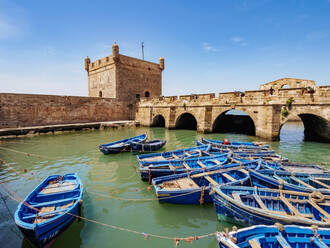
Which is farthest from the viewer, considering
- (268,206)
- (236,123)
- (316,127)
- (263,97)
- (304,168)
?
(236,123)

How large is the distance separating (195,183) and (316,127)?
16.7 metres

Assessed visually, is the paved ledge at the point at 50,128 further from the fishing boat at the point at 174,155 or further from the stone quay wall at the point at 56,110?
the fishing boat at the point at 174,155

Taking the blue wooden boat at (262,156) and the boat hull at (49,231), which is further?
the blue wooden boat at (262,156)

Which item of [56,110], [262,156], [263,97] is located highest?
[263,97]

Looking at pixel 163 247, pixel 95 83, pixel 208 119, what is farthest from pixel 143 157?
pixel 95 83

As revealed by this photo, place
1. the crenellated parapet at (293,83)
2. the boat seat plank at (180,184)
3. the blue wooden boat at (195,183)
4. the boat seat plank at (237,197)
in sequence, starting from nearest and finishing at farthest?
1. the boat seat plank at (237,197)
2. the blue wooden boat at (195,183)
3. the boat seat plank at (180,184)
4. the crenellated parapet at (293,83)

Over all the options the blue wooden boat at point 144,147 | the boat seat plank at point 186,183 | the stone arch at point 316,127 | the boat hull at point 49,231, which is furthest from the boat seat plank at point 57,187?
the stone arch at point 316,127

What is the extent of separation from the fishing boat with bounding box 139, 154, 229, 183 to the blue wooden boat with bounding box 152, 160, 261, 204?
0.58 m

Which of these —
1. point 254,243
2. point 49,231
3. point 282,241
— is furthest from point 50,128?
point 282,241

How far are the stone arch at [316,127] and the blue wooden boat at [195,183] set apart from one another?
1081cm

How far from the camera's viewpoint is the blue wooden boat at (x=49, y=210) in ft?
13.1

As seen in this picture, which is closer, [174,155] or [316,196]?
[316,196]

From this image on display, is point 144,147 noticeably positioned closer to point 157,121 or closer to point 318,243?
point 318,243

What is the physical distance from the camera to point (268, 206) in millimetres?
5270
